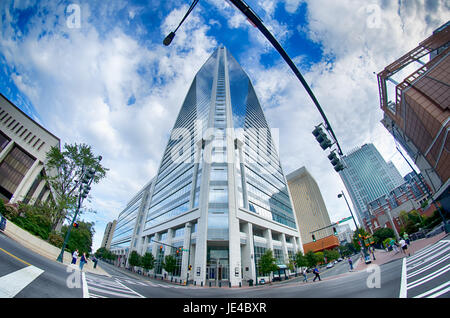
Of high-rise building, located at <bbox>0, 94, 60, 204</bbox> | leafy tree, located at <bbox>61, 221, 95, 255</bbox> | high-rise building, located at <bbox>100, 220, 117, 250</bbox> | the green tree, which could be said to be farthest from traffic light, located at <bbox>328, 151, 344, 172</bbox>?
high-rise building, located at <bbox>100, 220, 117, 250</bbox>

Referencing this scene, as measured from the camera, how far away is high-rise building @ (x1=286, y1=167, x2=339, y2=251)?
354 feet

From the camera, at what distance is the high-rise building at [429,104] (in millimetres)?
30281

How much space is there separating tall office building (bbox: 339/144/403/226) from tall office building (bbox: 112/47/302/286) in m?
→ 125

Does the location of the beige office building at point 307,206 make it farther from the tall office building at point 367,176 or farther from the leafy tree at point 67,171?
the leafy tree at point 67,171

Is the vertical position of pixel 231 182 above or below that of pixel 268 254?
above

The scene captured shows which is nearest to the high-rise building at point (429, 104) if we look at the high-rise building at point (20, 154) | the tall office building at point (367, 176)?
the high-rise building at point (20, 154)

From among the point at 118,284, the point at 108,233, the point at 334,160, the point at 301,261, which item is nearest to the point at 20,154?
the point at 118,284

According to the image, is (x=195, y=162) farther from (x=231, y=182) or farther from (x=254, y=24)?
(x=254, y=24)

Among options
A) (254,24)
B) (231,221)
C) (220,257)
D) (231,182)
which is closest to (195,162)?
(231,182)

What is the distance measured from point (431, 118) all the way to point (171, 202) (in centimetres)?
5896

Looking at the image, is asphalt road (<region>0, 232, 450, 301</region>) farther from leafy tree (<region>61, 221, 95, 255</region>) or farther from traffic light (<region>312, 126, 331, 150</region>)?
leafy tree (<region>61, 221, 95, 255</region>)

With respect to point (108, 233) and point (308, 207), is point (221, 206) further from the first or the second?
point (108, 233)

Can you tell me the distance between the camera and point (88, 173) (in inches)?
531
